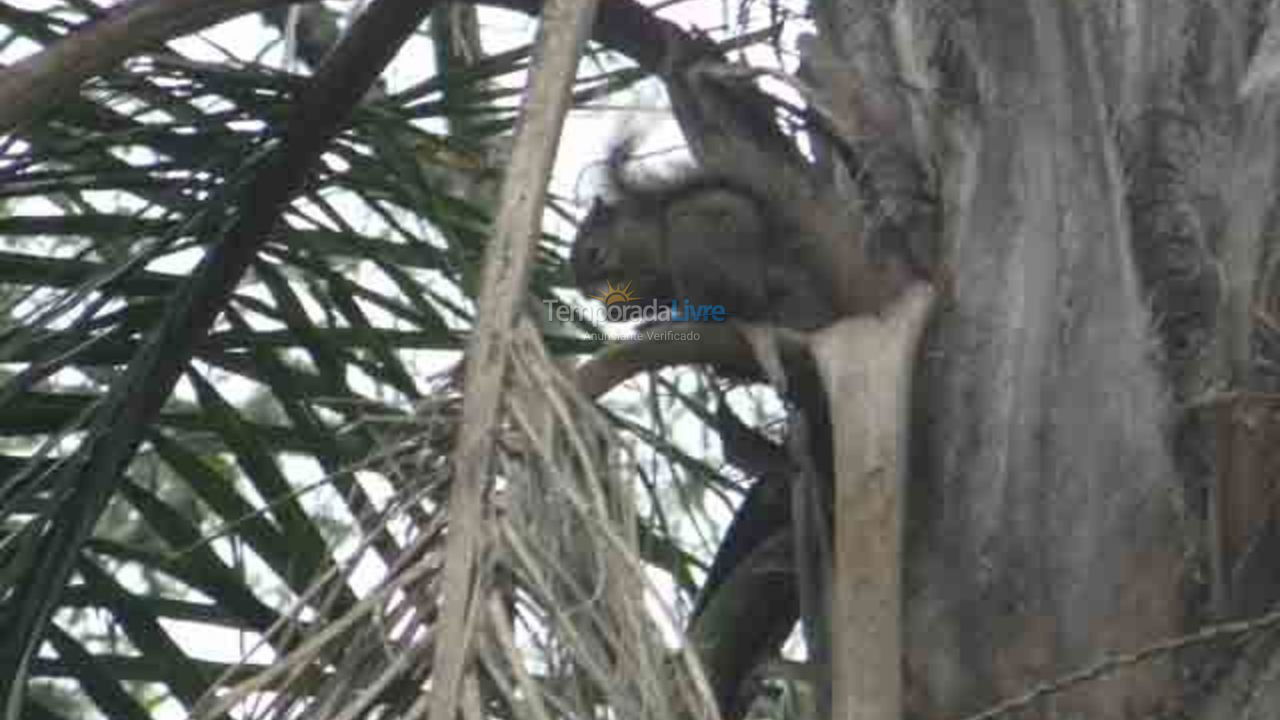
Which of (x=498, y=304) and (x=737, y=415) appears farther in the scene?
(x=737, y=415)

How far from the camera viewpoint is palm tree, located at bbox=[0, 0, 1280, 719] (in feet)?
6.15

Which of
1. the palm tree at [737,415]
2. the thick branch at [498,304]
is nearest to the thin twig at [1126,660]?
the palm tree at [737,415]

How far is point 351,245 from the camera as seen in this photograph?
2953 millimetres

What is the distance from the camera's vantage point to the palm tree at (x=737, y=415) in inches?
73.8

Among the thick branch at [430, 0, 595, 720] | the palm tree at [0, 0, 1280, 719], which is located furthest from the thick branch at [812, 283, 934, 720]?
the thick branch at [430, 0, 595, 720]

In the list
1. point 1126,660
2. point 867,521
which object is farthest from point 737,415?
point 1126,660

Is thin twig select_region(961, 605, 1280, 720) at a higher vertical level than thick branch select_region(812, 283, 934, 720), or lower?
lower

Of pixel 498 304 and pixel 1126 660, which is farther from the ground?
pixel 498 304

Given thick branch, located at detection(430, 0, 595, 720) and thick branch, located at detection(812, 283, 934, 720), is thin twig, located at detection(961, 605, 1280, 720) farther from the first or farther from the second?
thick branch, located at detection(430, 0, 595, 720)

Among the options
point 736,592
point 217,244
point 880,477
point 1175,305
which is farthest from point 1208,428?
point 217,244

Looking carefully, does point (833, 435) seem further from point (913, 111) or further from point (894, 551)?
point (913, 111)

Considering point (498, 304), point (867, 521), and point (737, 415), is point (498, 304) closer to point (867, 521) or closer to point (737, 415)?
point (867, 521)

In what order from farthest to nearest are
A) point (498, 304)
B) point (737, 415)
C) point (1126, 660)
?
1. point (737, 415)
2. point (1126, 660)
3. point (498, 304)

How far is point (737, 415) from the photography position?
2484 millimetres
